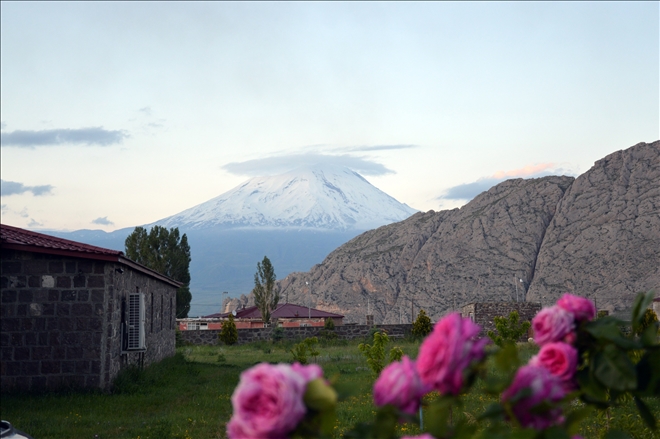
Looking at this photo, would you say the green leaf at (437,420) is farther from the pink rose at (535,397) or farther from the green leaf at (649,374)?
the green leaf at (649,374)

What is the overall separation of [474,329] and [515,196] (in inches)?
2818

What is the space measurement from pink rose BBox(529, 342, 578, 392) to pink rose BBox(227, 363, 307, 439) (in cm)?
76

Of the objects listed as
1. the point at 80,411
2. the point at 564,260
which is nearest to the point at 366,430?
the point at 80,411

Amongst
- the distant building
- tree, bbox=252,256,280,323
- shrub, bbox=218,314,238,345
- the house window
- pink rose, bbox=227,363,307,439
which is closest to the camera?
pink rose, bbox=227,363,307,439

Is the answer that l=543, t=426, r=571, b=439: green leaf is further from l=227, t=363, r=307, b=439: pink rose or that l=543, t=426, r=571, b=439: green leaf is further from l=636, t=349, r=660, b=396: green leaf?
l=227, t=363, r=307, b=439: pink rose

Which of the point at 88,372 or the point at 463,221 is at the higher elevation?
the point at 463,221

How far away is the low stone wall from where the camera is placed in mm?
30625

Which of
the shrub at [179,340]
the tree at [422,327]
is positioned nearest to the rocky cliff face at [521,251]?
the tree at [422,327]

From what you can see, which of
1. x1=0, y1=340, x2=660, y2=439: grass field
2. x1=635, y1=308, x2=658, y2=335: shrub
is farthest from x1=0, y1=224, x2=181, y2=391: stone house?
x1=635, y1=308, x2=658, y2=335: shrub

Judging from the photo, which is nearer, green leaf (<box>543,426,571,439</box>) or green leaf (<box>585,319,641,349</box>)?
green leaf (<box>543,426,571,439</box>)

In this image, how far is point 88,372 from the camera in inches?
466

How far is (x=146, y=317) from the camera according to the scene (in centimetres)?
1645

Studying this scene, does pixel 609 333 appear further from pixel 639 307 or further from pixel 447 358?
pixel 447 358

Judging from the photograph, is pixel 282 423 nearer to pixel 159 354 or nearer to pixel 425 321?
pixel 159 354
